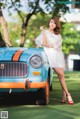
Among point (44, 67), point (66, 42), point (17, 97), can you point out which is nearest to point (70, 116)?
point (44, 67)

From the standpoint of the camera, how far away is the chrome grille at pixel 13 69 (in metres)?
7.89

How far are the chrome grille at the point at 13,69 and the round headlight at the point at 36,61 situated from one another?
0.43ft

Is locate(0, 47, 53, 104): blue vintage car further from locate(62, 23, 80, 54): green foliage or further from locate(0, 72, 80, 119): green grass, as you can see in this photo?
locate(62, 23, 80, 54): green foliage

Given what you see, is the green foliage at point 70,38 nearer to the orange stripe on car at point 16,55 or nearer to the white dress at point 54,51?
the white dress at point 54,51

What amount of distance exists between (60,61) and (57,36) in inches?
17.6

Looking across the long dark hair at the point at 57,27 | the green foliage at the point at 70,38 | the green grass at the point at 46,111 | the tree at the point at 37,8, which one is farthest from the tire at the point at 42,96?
the green foliage at the point at 70,38

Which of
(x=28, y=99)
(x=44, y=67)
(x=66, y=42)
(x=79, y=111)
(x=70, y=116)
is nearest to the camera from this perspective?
(x=70, y=116)

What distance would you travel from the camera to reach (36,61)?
313 inches

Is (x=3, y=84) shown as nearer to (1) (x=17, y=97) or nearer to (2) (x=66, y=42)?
(1) (x=17, y=97)

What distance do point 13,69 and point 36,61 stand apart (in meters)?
0.41

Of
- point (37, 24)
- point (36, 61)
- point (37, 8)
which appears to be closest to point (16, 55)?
point (36, 61)

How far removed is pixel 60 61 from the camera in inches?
332

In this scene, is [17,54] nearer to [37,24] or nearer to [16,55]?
[16,55]

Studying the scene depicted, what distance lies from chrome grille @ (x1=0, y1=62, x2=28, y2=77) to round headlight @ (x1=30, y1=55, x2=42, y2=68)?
0.13 meters
